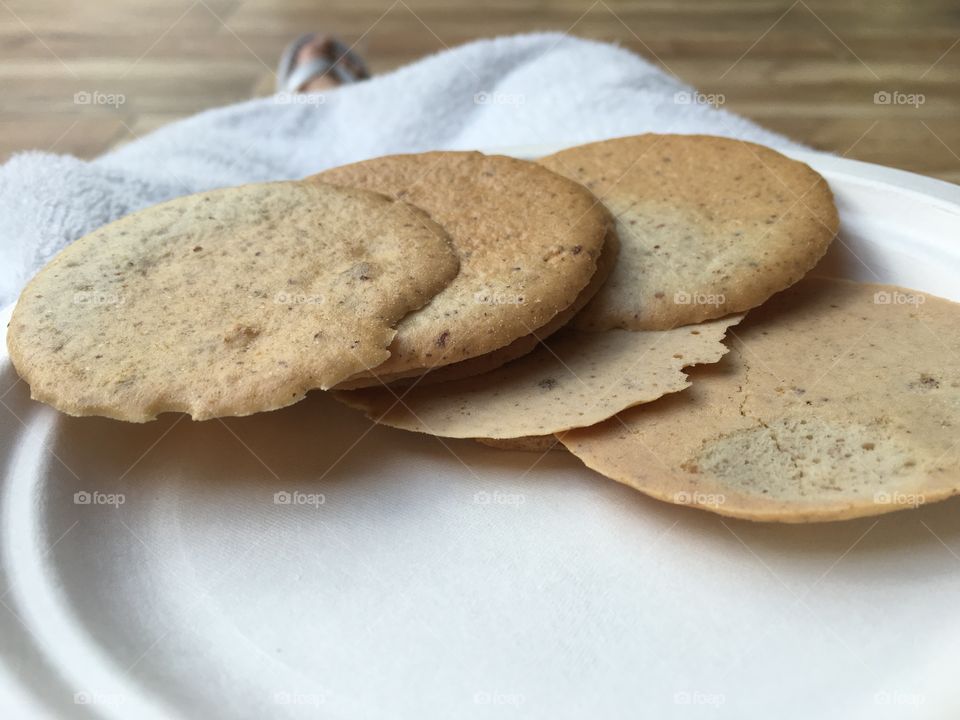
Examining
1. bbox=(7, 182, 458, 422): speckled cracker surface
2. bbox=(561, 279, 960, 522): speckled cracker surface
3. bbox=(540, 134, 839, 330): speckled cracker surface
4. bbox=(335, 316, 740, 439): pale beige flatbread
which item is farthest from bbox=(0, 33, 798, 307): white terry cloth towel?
bbox=(335, 316, 740, 439): pale beige flatbread

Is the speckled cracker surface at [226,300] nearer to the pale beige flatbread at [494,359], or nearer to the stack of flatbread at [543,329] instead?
the stack of flatbread at [543,329]

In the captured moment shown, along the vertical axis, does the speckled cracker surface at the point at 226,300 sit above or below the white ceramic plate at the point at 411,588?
above

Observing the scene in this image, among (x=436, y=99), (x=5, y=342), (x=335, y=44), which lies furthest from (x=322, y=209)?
(x=335, y=44)

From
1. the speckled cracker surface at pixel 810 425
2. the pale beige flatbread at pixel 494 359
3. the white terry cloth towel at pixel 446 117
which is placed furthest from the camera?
the white terry cloth towel at pixel 446 117

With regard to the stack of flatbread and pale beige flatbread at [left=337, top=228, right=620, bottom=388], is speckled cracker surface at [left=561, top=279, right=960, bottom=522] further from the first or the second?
pale beige flatbread at [left=337, top=228, right=620, bottom=388]

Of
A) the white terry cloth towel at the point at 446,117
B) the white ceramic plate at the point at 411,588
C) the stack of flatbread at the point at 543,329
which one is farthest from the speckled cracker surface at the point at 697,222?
the white terry cloth towel at the point at 446,117

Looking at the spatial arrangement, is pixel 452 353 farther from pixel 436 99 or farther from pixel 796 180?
pixel 436 99
